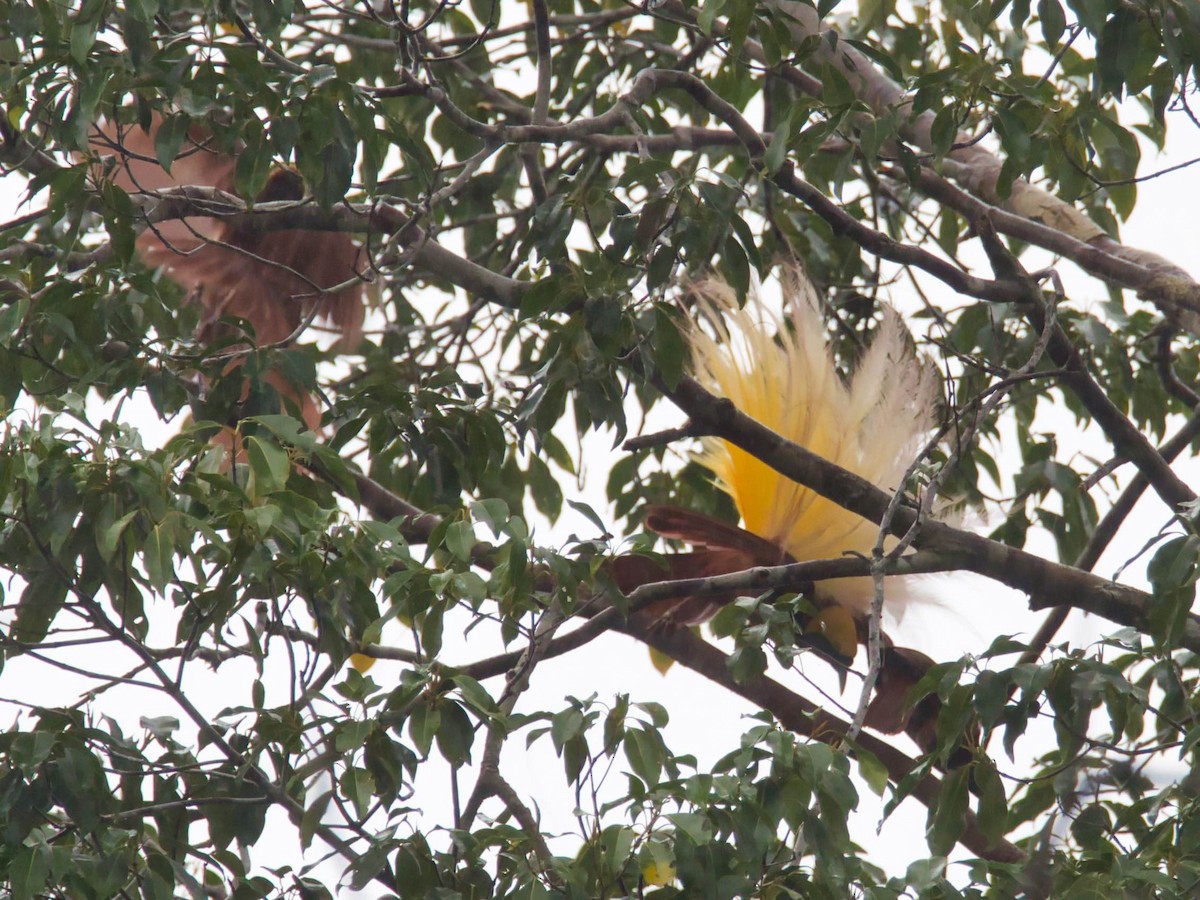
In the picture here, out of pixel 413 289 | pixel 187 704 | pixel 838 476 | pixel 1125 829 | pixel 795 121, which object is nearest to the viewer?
pixel 187 704

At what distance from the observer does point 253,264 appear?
2498 millimetres

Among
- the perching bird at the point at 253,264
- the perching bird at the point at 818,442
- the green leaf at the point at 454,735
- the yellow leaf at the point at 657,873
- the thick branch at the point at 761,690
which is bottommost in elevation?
the yellow leaf at the point at 657,873

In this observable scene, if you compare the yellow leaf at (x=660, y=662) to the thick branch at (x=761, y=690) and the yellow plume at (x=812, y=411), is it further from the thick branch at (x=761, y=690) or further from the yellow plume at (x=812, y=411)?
the yellow plume at (x=812, y=411)

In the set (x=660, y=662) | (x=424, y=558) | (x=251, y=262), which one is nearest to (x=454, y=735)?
(x=424, y=558)

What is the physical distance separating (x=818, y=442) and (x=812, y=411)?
53 millimetres

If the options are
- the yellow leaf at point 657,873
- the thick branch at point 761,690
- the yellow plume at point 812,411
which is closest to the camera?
the yellow leaf at point 657,873

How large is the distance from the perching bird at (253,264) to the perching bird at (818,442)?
2.44ft

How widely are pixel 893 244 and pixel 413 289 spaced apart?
141 cm

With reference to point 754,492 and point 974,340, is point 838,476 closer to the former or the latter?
point 754,492

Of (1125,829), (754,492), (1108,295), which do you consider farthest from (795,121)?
(1108,295)

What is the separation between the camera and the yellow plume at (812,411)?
205 cm

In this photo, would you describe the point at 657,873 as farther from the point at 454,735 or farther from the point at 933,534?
the point at 933,534

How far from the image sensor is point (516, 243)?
281 centimetres

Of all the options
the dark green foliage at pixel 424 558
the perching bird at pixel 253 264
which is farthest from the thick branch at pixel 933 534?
the perching bird at pixel 253 264
